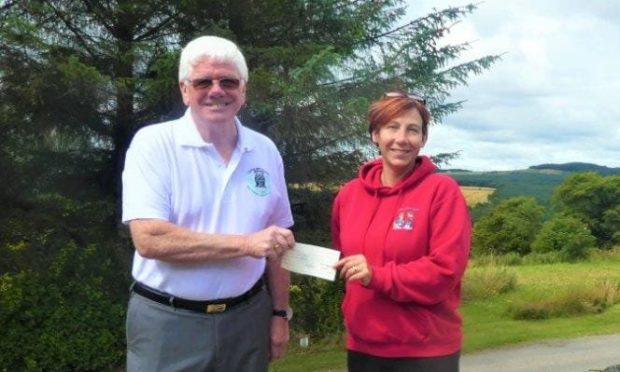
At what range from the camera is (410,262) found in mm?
2932

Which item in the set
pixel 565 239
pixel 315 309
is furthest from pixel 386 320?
pixel 565 239

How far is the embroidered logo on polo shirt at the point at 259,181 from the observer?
118 inches

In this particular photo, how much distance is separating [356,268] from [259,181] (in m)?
0.49

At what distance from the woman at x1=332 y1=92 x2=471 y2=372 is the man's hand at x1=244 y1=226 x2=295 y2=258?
0.25m

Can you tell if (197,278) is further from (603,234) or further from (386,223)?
(603,234)

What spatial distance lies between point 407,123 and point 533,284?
1729cm

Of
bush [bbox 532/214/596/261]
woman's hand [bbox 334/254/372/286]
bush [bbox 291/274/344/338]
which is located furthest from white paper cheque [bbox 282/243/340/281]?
bush [bbox 532/214/596/261]

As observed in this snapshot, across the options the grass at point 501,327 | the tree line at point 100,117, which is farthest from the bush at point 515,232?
the tree line at point 100,117

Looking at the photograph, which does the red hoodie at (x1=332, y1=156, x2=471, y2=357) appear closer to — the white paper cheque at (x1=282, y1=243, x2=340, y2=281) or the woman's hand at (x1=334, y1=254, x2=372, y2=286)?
the woman's hand at (x1=334, y1=254, x2=372, y2=286)

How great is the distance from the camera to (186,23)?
9.16 m

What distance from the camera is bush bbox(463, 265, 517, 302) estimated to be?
53.9 ft

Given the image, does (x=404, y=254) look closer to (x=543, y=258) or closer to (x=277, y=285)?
(x=277, y=285)

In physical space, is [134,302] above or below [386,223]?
below

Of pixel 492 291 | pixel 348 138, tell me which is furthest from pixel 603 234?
pixel 348 138
